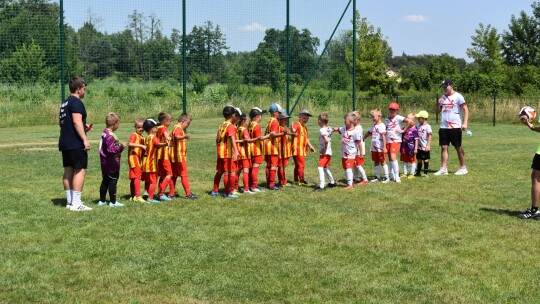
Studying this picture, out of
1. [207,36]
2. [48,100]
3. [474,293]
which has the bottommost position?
[474,293]

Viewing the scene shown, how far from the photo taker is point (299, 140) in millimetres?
12273

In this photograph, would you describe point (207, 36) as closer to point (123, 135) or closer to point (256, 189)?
point (123, 135)

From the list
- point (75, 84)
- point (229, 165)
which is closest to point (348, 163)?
point (229, 165)

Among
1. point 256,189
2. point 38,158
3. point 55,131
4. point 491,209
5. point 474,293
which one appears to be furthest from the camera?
point 55,131

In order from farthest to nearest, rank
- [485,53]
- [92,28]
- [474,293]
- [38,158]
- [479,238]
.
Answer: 1. [485,53]
2. [92,28]
3. [38,158]
4. [479,238]
5. [474,293]

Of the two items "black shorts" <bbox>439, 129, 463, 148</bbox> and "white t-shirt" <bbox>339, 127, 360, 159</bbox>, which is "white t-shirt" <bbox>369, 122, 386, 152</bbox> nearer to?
"white t-shirt" <bbox>339, 127, 360, 159</bbox>

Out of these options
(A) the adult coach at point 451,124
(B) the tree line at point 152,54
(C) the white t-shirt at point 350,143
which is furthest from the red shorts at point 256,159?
(B) the tree line at point 152,54

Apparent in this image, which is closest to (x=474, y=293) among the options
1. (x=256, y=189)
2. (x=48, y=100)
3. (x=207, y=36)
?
(x=256, y=189)

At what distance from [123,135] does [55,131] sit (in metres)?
3.75

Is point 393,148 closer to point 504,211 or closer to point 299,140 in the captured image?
point 299,140

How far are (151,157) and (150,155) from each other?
0.12 feet

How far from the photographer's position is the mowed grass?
5863 mm

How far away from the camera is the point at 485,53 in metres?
55.0

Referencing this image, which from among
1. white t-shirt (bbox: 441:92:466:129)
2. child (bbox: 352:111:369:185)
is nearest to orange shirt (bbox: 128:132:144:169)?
child (bbox: 352:111:369:185)
